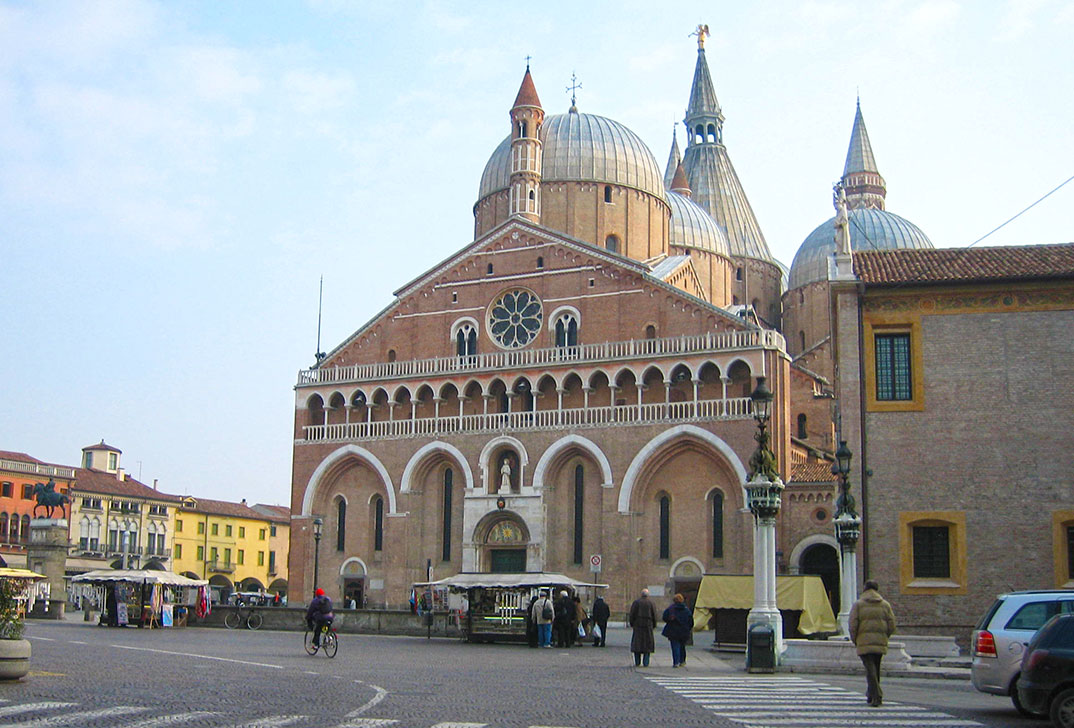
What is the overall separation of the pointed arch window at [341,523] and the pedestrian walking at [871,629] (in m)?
36.0

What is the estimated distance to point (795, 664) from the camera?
20719mm

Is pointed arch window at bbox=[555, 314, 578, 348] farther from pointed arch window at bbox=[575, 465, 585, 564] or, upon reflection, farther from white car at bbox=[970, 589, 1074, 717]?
white car at bbox=[970, 589, 1074, 717]

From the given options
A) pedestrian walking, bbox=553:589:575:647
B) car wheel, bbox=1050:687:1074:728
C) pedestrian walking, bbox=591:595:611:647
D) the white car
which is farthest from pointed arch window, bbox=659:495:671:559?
car wheel, bbox=1050:687:1074:728

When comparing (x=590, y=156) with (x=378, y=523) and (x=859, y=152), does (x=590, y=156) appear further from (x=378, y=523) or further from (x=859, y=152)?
(x=859, y=152)

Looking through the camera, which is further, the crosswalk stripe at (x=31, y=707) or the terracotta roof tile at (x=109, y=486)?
the terracotta roof tile at (x=109, y=486)

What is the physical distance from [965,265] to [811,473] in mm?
14168

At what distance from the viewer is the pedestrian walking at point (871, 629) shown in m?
14.9

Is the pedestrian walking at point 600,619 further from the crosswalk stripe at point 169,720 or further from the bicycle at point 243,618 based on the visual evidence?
the crosswalk stripe at point 169,720

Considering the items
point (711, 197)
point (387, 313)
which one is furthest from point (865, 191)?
point (387, 313)

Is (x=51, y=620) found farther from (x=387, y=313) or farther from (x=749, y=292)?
(x=749, y=292)

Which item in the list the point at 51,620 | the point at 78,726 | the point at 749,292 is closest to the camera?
the point at 78,726

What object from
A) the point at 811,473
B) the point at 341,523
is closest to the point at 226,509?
the point at 341,523

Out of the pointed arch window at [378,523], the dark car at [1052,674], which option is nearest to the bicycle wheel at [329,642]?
the dark car at [1052,674]

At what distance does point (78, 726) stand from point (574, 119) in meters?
47.9
